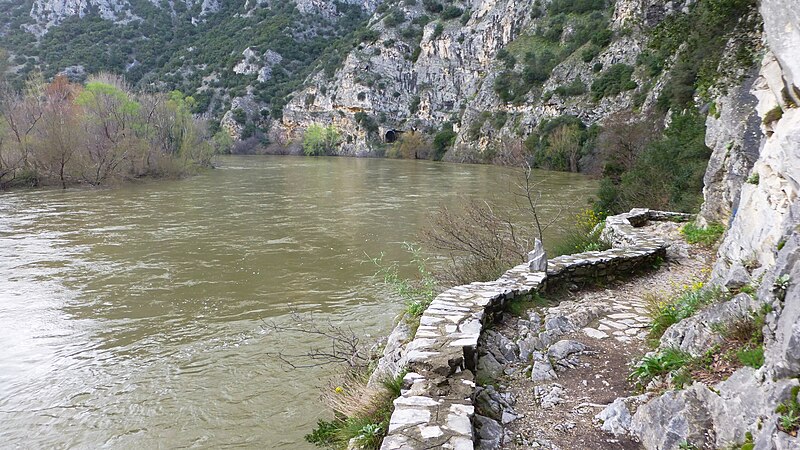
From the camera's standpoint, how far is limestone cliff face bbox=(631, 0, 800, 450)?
2.37m

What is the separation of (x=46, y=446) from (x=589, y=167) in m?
33.7

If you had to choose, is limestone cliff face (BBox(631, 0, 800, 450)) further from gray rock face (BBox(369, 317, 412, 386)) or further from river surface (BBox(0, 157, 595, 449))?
river surface (BBox(0, 157, 595, 449))

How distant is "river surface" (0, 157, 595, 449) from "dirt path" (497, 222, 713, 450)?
258cm

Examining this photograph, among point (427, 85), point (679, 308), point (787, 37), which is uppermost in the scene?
point (427, 85)

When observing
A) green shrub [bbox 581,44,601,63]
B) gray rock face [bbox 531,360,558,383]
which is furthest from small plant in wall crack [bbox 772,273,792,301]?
green shrub [bbox 581,44,601,63]

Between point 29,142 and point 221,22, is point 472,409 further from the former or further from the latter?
point 221,22

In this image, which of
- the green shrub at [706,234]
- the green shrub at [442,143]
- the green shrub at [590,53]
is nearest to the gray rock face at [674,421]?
the green shrub at [706,234]

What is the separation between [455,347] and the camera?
13.1 feet

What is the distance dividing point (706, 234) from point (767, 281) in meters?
6.06

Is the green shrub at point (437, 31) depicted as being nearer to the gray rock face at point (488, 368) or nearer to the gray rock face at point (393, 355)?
the gray rock face at point (393, 355)

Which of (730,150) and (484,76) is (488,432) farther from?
(484,76)

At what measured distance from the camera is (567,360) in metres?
4.30

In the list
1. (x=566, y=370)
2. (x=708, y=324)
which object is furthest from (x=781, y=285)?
(x=566, y=370)

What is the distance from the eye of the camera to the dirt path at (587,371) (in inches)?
128
